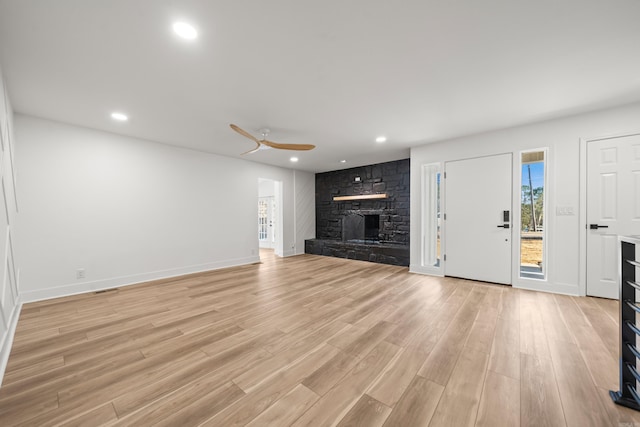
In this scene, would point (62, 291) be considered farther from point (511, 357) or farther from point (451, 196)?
point (451, 196)

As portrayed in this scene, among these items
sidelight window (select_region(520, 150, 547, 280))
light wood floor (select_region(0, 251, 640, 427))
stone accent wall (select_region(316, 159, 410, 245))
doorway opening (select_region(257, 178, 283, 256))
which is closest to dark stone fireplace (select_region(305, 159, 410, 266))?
stone accent wall (select_region(316, 159, 410, 245))

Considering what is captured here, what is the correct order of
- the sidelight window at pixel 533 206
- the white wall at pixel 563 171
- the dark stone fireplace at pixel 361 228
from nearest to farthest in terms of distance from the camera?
the white wall at pixel 563 171 → the sidelight window at pixel 533 206 → the dark stone fireplace at pixel 361 228

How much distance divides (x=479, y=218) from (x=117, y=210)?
19.4 ft

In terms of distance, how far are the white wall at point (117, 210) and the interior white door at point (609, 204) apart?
231 inches

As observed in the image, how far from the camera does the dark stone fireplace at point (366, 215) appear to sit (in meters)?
5.71

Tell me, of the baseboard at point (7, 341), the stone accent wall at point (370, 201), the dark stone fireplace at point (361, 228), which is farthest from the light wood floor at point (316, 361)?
the dark stone fireplace at point (361, 228)

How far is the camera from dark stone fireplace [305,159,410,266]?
5711 mm

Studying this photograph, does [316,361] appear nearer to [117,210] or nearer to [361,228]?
[117,210]

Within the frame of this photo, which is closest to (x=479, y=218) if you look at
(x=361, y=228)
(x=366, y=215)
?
(x=366, y=215)

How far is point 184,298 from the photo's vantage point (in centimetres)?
325

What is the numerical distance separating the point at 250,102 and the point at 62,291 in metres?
3.74

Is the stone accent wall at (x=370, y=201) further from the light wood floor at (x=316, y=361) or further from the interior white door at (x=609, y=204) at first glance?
the interior white door at (x=609, y=204)

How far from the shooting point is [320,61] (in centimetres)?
206

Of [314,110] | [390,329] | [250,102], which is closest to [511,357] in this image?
[390,329]
